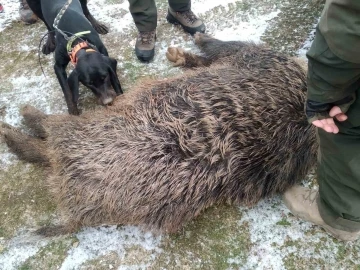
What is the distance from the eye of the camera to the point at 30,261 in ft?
8.39

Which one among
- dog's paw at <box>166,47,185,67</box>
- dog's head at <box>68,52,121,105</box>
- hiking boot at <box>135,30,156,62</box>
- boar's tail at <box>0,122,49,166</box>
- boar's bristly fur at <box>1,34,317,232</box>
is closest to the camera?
boar's bristly fur at <box>1,34,317,232</box>

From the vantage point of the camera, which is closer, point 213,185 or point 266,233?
point 213,185

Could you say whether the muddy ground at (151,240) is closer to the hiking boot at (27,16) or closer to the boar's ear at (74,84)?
the boar's ear at (74,84)

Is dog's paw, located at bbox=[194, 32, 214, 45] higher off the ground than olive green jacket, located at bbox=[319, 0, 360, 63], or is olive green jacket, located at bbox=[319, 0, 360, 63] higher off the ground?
olive green jacket, located at bbox=[319, 0, 360, 63]

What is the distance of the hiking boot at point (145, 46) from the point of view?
3.87 meters

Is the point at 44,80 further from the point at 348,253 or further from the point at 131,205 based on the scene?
the point at 348,253

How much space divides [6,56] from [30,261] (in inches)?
97.4

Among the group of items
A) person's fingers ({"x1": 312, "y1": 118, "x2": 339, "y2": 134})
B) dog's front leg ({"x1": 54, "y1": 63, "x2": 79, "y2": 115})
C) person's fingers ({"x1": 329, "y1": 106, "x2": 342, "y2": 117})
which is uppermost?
person's fingers ({"x1": 329, "y1": 106, "x2": 342, "y2": 117})

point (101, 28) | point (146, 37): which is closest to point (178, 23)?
point (146, 37)

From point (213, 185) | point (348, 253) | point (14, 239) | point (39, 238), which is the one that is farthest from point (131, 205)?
point (348, 253)

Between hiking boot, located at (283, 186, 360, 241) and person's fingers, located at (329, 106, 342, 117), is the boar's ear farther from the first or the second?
person's fingers, located at (329, 106, 342, 117)

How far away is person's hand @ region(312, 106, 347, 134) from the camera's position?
1.86 meters

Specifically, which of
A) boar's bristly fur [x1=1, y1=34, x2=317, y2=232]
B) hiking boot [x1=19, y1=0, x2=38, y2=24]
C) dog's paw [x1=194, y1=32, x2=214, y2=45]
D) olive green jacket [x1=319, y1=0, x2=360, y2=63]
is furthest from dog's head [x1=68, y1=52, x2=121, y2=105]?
olive green jacket [x1=319, y1=0, x2=360, y2=63]

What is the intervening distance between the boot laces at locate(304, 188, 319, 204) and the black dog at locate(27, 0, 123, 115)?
1.78 meters
